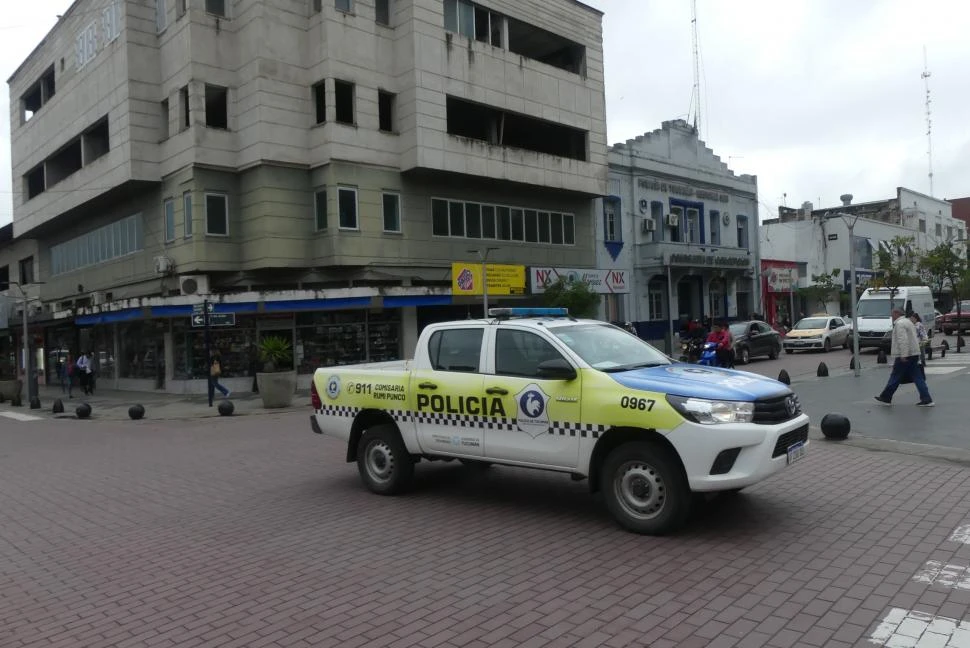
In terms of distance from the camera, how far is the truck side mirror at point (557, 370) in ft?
21.6

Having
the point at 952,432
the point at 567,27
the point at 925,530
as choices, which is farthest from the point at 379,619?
the point at 567,27

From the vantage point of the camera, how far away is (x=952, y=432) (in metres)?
10.7

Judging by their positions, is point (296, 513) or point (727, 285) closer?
point (296, 513)

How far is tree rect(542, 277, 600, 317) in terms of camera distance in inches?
1091

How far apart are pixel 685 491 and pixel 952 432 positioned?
6797 millimetres

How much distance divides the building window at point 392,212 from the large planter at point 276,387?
7.64 m

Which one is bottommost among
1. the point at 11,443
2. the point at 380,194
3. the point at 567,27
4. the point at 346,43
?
the point at 11,443

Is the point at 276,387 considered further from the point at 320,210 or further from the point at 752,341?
the point at 752,341

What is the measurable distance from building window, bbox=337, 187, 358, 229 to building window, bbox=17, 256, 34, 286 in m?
24.9

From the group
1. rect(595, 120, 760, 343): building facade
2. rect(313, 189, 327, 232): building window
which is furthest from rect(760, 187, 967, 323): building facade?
rect(313, 189, 327, 232): building window

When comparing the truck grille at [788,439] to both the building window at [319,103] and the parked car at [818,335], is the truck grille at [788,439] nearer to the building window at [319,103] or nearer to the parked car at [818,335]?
the building window at [319,103]

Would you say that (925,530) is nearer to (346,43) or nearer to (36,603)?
(36,603)

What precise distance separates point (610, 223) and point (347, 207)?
586 inches

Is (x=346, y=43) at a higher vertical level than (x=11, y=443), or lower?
higher
